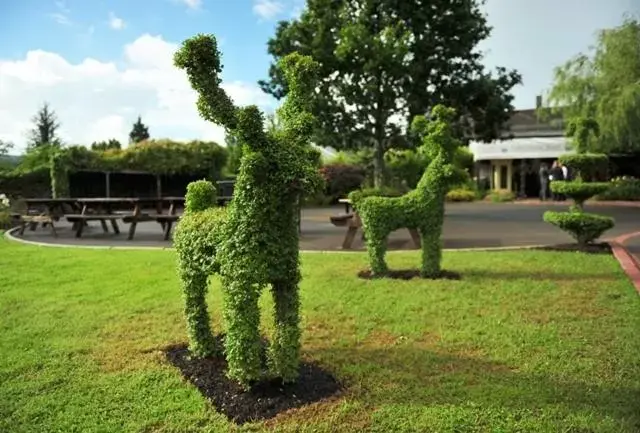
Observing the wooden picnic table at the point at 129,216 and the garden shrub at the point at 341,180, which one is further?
the garden shrub at the point at 341,180

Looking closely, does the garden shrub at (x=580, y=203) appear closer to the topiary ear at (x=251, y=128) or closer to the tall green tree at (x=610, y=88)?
the topiary ear at (x=251, y=128)

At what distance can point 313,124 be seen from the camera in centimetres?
456

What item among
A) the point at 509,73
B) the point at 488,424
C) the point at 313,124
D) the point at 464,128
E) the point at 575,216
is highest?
the point at 509,73

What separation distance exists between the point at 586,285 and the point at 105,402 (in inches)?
256

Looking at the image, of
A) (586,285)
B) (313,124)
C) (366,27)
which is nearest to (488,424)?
(313,124)

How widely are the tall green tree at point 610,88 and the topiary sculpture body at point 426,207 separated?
2022 centimetres

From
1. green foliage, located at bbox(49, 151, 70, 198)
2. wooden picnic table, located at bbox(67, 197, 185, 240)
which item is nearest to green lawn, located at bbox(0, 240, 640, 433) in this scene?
wooden picnic table, located at bbox(67, 197, 185, 240)

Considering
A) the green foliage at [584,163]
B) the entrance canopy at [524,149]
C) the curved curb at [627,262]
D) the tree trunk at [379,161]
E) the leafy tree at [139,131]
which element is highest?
the leafy tree at [139,131]

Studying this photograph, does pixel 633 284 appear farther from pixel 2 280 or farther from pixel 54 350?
pixel 2 280

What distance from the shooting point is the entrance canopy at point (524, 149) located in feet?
113

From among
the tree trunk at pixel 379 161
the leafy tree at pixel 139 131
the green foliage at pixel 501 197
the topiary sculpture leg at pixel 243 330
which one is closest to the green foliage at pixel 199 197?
the topiary sculpture leg at pixel 243 330

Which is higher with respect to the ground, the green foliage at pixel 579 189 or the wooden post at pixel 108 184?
the wooden post at pixel 108 184

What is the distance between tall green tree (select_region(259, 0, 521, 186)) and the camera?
1947 centimetres

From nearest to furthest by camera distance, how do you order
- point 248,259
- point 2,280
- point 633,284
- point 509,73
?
point 248,259
point 633,284
point 2,280
point 509,73
